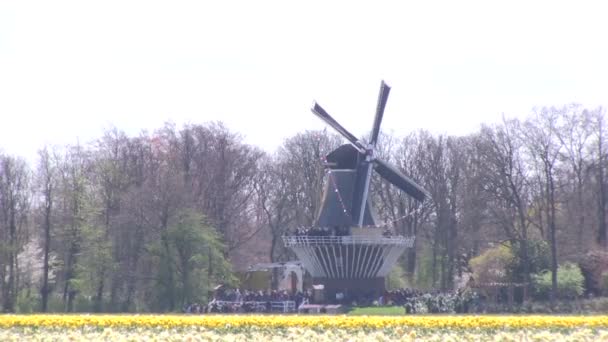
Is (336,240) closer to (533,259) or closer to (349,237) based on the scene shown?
(349,237)

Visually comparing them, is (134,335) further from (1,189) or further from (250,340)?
(1,189)

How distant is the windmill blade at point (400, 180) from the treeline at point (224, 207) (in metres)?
3.55

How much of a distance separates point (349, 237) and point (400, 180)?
639 centimetres

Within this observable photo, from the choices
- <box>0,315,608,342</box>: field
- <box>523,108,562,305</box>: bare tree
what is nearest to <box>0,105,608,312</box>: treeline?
<box>523,108,562,305</box>: bare tree

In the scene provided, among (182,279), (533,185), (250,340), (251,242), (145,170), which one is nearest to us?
(250,340)

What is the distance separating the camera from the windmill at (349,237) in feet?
152

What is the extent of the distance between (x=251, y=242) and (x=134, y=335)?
49.0m

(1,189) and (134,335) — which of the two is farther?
(1,189)

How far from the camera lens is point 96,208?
173 ft

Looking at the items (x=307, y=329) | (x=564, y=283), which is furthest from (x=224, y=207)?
(x=307, y=329)

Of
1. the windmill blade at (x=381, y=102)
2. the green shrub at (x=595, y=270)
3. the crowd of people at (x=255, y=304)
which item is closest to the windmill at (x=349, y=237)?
the windmill blade at (x=381, y=102)

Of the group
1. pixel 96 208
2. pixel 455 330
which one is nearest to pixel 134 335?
pixel 455 330

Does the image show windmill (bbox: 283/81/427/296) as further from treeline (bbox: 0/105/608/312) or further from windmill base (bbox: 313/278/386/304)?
treeline (bbox: 0/105/608/312)

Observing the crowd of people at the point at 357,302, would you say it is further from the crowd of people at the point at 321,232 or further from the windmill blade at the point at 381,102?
the windmill blade at the point at 381,102
